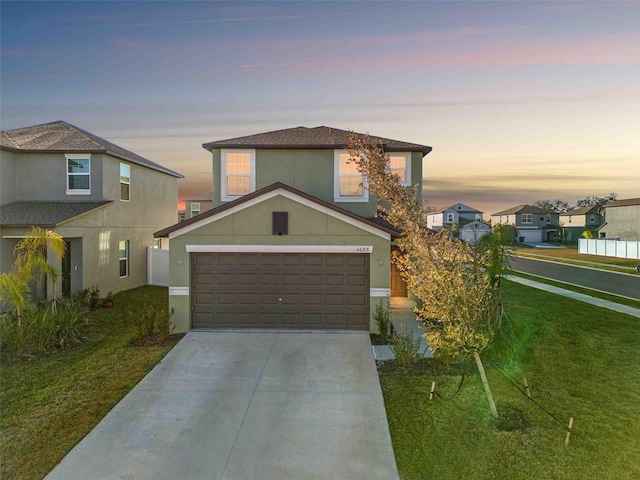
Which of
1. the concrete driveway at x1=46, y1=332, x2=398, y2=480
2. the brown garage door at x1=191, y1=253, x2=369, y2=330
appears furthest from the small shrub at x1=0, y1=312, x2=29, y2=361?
the brown garage door at x1=191, y1=253, x2=369, y2=330

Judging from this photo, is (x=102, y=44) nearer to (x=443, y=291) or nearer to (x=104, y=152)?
(x=104, y=152)

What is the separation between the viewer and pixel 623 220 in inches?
1900

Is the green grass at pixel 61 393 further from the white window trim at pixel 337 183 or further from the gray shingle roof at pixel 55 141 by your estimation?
the gray shingle roof at pixel 55 141

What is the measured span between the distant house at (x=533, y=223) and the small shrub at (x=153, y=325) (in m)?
66.9

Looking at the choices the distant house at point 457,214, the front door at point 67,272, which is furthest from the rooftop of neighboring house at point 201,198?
the distant house at point 457,214

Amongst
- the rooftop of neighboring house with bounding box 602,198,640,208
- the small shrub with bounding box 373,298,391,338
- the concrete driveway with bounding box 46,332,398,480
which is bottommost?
the concrete driveway with bounding box 46,332,398,480

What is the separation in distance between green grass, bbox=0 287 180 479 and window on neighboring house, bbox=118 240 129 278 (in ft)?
20.5

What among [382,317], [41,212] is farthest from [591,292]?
[41,212]

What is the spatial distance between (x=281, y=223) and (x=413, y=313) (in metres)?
5.90

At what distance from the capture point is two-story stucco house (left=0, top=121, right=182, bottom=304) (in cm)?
1467

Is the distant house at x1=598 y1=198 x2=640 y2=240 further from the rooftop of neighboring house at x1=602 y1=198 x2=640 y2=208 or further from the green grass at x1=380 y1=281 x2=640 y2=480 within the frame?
the green grass at x1=380 y1=281 x2=640 y2=480

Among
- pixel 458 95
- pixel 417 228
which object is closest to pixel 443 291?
pixel 417 228

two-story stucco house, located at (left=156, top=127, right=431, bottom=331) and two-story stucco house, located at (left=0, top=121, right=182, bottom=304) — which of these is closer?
two-story stucco house, located at (left=156, top=127, right=431, bottom=331)

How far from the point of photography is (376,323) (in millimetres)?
11383
